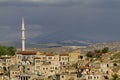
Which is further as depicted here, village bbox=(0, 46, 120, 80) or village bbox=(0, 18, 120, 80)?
village bbox=(0, 46, 120, 80)

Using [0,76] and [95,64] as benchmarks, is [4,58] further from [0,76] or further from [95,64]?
[95,64]

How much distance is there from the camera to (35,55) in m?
111

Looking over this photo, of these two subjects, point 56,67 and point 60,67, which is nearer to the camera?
point 56,67

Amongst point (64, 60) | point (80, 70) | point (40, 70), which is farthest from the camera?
point (64, 60)

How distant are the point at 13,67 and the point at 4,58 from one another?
10234 millimetres

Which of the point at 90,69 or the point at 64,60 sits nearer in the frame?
the point at 90,69

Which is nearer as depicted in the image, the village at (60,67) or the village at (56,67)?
the village at (60,67)

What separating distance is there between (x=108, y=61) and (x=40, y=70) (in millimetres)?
11326

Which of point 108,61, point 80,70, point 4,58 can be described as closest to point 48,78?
point 80,70

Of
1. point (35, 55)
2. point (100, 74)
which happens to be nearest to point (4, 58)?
point (35, 55)

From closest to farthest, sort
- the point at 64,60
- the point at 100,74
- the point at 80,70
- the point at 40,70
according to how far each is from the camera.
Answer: the point at 100,74 < the point at 80,70 < the point at 40,70 < the point at 64,60

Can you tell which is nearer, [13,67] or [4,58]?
[13,67]

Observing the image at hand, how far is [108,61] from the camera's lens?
9700 centimetres

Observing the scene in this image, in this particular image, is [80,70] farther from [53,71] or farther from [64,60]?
[64,60]
